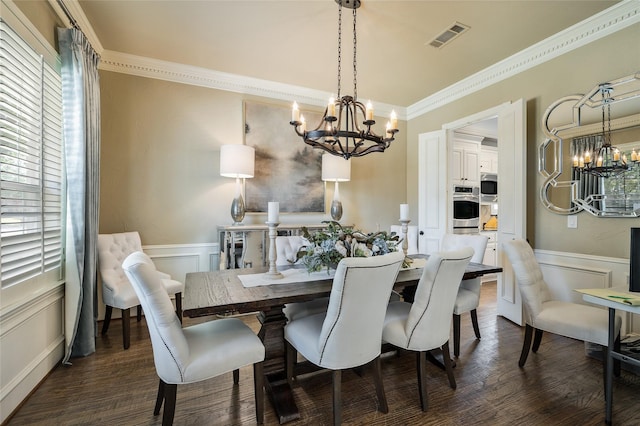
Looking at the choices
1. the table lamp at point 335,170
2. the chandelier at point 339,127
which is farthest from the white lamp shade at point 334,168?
the chandelier at point 339,127

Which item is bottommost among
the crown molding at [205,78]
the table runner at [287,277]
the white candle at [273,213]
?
the table runner at [287,277]

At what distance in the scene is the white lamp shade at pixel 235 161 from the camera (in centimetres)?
320

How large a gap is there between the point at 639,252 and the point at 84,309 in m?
3.84

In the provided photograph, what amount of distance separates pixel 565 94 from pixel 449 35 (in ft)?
4.08

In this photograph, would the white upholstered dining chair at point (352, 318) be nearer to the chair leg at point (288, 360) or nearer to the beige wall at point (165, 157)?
the chair leg at point (288, 360)

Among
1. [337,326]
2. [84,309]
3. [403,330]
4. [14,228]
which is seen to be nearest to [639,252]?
[403,330]

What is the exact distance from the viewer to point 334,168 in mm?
3752

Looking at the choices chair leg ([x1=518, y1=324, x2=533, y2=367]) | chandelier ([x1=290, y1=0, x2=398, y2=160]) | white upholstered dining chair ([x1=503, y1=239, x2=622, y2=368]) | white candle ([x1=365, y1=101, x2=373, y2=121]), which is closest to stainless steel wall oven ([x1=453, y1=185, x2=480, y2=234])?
white upholstered dining chair ([x1=503, y1=239, x2=622, y2=368])

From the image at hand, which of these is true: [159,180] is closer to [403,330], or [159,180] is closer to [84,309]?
[84,309]

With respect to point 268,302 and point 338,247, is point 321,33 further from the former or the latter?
point 268,302

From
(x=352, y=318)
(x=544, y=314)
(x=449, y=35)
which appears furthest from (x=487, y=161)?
(x=352, y=318)

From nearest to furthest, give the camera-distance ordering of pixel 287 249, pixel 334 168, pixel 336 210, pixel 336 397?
pixel 336 397 → pixel 287 249 → pixel 334 168 → pixel 336 210

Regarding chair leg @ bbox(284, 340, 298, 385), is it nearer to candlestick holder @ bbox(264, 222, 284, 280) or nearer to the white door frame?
candlestick holder @ bbox(264, 222, 284, 280)

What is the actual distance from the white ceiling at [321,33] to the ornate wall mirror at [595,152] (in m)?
0.71
